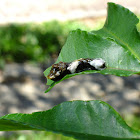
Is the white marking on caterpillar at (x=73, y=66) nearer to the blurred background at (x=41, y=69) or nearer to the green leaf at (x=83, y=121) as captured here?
the green leaf at (x=83, y=121)

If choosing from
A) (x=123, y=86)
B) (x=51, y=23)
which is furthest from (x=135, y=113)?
(x=51, y=23)

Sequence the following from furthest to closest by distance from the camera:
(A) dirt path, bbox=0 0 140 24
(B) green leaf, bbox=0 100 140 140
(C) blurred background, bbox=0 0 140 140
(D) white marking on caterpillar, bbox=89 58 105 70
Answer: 1. (A) dirt path, bbox=0 0 140 24
2. (C) blurred background, bbox=0 0 140 140
3. (D) white marking on caterpillar, bbox=89 58 105 70
4. (B) green leaf, bbox=0 100 140 140

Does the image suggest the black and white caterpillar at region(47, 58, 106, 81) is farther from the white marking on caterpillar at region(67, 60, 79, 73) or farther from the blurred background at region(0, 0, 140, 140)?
the blurred background at region(0, 0, 140, 140)

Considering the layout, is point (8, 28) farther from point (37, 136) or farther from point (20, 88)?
point (37, 136)

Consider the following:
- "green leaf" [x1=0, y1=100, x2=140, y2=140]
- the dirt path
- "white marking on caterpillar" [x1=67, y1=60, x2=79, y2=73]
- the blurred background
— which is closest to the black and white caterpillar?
"white marking on caterpillar" [x1=67, y1=60, x2=79, y2=73]

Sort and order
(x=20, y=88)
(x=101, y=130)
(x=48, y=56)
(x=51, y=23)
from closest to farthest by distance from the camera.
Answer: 1. (x=101, y=130)
2. (x=20, y=88)
3. (x=48, y=56)
4. (x=51, y=23)

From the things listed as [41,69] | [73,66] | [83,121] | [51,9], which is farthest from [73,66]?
[51,9]

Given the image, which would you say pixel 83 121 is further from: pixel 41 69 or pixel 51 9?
pixel 51 9
